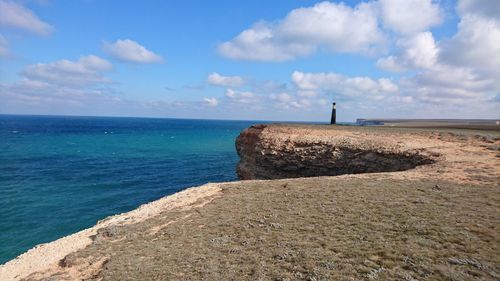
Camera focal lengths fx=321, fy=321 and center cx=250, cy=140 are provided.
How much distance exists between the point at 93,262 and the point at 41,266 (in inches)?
89.6

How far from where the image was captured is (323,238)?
10305mm

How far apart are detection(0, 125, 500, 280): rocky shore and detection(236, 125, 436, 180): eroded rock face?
11.1ft

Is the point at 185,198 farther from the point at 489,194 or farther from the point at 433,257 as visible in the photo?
the point at 489,194

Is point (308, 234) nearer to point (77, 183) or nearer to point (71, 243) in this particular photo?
point (71, 243)

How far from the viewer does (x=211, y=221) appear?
43.8ft

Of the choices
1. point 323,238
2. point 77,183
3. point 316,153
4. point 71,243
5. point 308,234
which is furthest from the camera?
point 77,183

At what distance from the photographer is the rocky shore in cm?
849

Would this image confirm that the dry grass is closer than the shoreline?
Yes

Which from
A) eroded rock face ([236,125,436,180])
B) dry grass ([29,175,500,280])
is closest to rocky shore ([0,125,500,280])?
dry grass ([29,175,500,280])

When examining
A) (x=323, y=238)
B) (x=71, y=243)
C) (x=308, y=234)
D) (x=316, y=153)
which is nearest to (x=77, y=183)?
(x=71, y=243)

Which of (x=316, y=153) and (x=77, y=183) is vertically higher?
(x=316, y=153)

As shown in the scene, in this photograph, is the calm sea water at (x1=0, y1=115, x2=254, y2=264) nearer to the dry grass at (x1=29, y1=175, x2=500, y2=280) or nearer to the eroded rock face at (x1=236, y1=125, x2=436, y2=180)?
the eroded rock face at (x1=236, y1=125, x2=436, y2=180)

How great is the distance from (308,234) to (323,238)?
0.62 m

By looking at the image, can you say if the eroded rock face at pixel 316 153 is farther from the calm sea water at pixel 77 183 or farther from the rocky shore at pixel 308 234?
the calm sea water at pixel 77 183
